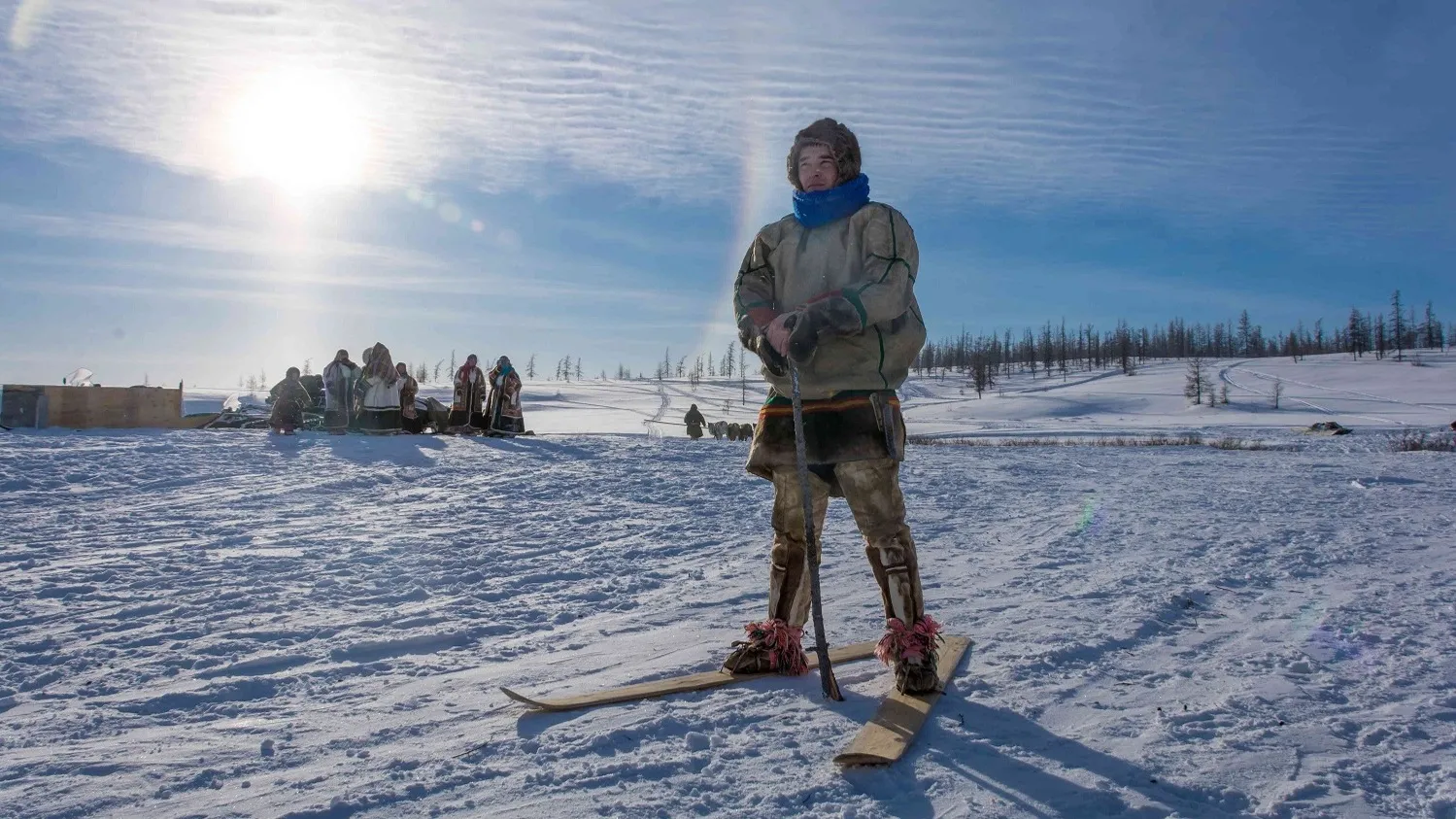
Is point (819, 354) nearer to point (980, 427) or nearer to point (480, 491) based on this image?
point (480, 491)

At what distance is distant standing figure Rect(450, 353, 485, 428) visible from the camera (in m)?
16.6

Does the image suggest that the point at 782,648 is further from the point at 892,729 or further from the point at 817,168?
the point at 817,168

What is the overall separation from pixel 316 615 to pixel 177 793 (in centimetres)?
186

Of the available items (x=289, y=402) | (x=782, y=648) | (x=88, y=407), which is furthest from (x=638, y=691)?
(x=88, y=407)

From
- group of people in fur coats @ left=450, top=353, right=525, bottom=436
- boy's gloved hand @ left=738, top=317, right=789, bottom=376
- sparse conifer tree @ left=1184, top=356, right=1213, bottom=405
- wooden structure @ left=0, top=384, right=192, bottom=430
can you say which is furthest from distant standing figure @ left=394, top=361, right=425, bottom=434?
sparse conifer tree @ left=1184, top=356, right=1213, bottom=405

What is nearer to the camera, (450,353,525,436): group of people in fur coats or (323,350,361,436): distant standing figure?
(323,350,361,436): distant standing figure

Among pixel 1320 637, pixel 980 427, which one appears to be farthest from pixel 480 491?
pixel 980 427

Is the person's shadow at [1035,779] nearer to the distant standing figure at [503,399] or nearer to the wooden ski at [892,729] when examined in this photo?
the wooden ski at [892,729]

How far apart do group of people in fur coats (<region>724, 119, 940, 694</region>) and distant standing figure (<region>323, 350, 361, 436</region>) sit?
13.5 metres

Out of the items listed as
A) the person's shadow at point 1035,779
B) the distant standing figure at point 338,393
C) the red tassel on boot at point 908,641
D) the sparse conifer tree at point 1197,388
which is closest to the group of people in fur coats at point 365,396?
the distant standing figure at point 338,393

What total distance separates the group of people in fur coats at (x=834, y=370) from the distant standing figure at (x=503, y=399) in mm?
13686

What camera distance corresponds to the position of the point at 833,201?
2.96 meters

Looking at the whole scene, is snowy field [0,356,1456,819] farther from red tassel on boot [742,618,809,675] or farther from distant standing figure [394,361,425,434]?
distant standing figure [394,361,425,434]

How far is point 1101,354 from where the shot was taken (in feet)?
421
